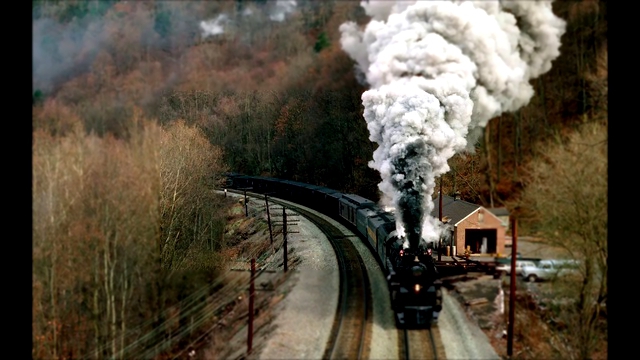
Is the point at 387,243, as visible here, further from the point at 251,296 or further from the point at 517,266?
the point at 251,296

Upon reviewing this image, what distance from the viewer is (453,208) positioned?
463 centimetres

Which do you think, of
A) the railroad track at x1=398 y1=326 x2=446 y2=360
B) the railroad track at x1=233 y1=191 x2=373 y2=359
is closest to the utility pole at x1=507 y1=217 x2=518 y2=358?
the railroad track at x1=398 y1=326 x2=446 y2=360

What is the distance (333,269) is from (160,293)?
5.56 feet

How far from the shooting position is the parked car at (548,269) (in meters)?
4.38

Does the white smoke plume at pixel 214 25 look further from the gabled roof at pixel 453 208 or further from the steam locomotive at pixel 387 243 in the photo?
the gabled roof at pixel 453 208

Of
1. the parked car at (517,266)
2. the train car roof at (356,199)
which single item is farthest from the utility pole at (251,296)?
the parked car at (517,266)

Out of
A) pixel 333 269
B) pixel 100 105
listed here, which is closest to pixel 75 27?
pixel 100 105

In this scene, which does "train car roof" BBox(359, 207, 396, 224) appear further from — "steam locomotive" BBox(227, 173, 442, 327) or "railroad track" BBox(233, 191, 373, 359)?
"railroad track" BBox(233, 191, 373, 359)

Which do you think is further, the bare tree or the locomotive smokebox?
the locomotive smokebox

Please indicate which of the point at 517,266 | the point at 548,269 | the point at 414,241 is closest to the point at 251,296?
the point at 414,241

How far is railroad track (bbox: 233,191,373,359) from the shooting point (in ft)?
14.2

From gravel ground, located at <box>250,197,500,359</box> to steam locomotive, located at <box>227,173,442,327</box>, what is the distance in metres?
0.16

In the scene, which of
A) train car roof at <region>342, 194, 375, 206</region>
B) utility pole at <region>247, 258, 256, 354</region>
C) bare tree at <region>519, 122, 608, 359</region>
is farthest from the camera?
train car roof at <region>342, 194, 375, 206</region>

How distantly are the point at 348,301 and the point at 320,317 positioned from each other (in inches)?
12.3
